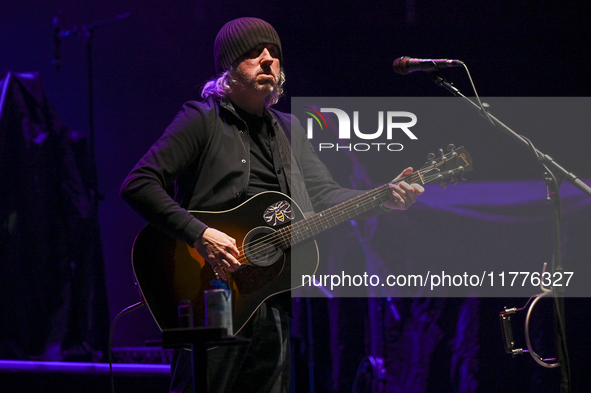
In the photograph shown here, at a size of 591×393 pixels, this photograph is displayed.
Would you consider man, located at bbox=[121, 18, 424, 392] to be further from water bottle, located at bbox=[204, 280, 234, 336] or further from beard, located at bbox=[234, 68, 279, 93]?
water bottle, located at bbox=[204, 280, 234, 336]

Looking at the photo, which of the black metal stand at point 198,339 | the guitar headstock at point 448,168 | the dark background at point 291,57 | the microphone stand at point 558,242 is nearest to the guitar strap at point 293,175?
the guitar headstock at point 448,168

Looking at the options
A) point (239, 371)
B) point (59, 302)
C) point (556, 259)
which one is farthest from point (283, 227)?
point (59, 302)

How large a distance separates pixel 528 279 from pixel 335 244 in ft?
3.83

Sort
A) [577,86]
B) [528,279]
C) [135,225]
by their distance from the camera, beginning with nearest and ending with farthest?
[528,279] → [577,86] → [135,225]

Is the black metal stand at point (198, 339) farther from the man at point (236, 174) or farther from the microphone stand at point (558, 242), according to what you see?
the microphone stand at point (558, 242)

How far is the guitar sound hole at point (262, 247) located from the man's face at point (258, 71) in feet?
2.15

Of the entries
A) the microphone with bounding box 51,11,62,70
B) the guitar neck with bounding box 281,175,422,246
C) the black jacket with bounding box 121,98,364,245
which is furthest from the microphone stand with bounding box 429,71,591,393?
the microphone with bounding box 51,11,62,70

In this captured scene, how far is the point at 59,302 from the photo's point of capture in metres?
3.61

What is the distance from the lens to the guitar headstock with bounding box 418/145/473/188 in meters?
2.43

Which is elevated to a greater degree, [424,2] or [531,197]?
[424,2]

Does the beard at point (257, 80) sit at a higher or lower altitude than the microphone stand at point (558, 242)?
higher

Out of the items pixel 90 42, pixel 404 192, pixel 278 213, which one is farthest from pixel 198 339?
pixel 90 42

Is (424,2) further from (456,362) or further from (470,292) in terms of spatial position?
(456,362)

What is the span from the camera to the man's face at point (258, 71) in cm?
244
